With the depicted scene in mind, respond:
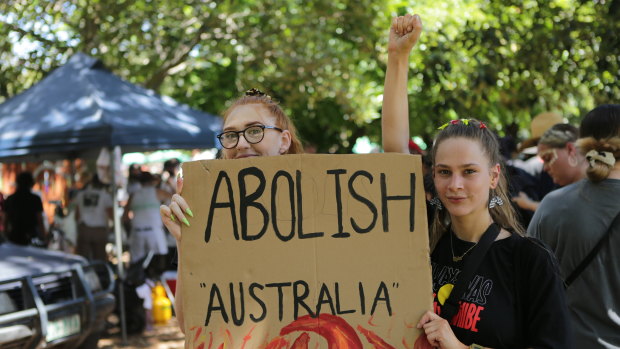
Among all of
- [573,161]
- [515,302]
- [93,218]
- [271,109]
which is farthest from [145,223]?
[515,302]

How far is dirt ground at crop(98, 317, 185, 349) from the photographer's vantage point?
7.45 meters

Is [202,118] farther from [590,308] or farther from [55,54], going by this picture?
[590,308]

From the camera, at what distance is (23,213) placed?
8391 mm

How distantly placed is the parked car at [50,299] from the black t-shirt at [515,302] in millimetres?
4111

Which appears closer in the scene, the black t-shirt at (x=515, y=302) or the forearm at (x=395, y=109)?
the black t-shirt at (x=515, y=302)

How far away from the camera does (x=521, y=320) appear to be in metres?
2.02

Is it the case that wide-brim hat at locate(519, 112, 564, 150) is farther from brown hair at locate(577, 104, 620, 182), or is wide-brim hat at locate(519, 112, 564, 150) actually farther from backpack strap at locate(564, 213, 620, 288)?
backpack strap at locate(564, 213, 620, 288)

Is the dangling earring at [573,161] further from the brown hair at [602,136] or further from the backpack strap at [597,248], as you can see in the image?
the backpack strap at [597,248]

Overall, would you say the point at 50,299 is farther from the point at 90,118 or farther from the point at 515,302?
the point at 515,302

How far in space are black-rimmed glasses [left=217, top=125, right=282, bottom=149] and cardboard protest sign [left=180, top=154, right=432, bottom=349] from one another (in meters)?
0.16

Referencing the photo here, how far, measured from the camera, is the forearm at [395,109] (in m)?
2.44

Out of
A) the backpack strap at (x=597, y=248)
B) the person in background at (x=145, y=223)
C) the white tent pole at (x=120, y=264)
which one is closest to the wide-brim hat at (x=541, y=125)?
the backpack strap at (x=597, y=248)

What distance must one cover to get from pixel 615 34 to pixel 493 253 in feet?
17.8

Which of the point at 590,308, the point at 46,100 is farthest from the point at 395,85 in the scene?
the point at 46,100
